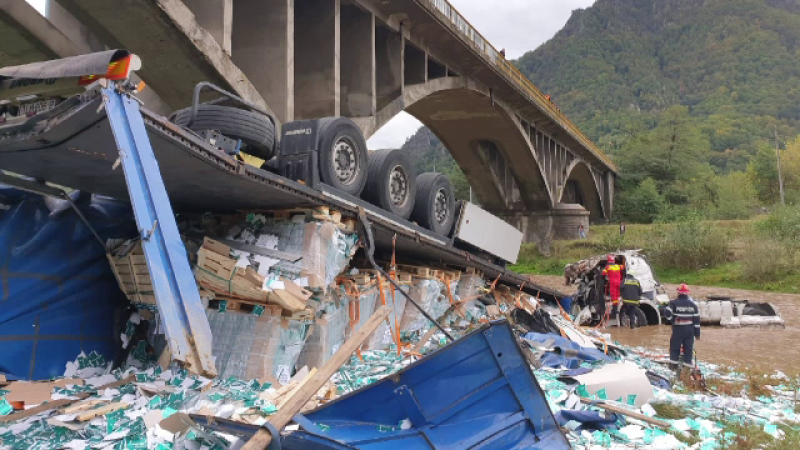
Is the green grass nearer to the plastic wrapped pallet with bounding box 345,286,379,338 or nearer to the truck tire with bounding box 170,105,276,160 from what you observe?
the plastic wrapped pallet with bounding box 345,286,379,338

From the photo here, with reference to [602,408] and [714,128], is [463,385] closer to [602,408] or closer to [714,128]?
[602,408]

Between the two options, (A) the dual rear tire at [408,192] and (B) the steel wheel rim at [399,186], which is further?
(B) the steel wheel rim at [399,186]

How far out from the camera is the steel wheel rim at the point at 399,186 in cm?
759

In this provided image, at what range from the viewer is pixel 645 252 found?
25.9 metres

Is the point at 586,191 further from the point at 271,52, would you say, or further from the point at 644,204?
the point at 271,52

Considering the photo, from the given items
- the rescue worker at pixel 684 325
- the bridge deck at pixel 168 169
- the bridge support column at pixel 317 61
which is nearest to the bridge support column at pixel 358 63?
the bridge support column at pixel 317 61

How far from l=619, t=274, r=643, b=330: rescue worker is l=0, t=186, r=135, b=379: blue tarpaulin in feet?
32.6

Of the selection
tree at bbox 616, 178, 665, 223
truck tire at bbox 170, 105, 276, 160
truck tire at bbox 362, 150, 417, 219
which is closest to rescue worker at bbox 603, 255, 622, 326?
truck tire at bbox 362, 150, 417, 219

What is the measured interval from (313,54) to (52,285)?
325 inches

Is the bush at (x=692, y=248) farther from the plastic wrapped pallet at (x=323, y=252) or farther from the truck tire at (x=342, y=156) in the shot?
the plastic wrapped pallet at (x=323, y=252)

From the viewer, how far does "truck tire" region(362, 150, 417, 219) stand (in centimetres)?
718

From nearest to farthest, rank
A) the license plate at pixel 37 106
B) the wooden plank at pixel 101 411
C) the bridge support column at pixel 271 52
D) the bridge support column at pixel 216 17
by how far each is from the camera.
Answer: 1. the wooden plank at pixel 101 411
2. the license plate at pixel 37 106
3. the bridge support column at pixel 216 17
4. the bridge support column at pixel 271 52

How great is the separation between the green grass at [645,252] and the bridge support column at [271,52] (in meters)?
17.7

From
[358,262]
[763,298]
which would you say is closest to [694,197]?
[763,298]
